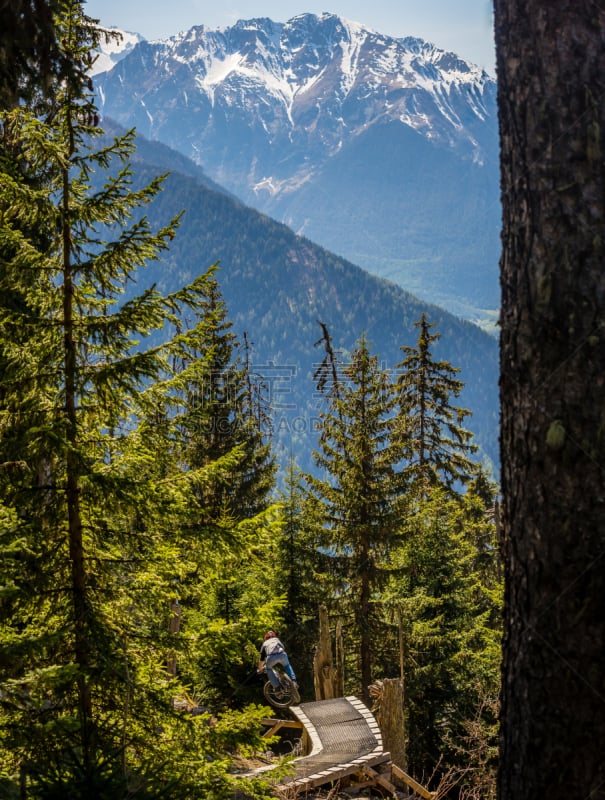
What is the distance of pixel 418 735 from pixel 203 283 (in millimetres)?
15769

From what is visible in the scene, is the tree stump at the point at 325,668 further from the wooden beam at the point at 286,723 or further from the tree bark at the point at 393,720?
the tree bark at the point at 393,720

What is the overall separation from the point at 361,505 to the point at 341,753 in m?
7.99

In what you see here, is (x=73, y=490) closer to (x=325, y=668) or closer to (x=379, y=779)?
(x=379, y=779)

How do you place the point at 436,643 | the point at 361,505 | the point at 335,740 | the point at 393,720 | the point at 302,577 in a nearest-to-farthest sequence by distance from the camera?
the point at 335,740 → the point at 393,720 → the point at 436,643 → the point at 361,505 → the point at 302,577

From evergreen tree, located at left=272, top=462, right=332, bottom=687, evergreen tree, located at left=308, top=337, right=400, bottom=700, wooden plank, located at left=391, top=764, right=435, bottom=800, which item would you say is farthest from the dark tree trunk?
evergreen tree, located at left=272, top=462, right=332, bottom=687

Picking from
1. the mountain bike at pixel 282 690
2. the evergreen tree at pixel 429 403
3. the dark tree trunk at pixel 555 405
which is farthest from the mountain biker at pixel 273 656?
the evergreen tree at pixel 429 403

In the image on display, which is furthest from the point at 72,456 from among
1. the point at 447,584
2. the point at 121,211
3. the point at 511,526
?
the point at 447,584

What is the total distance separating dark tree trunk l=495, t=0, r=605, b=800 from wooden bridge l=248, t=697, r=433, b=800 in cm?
842

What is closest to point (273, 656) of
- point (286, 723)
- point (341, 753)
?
point (341, 753)

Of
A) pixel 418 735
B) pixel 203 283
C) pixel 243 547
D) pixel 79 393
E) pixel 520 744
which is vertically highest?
pixel 203 283

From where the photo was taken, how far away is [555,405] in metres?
3.75

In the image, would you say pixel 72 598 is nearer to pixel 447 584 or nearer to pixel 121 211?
pixel 121 211

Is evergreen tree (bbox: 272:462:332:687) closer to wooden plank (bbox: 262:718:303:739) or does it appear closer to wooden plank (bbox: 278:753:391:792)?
wooden plank (bbox: 262:718:303:739)

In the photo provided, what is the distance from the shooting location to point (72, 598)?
6.93m
